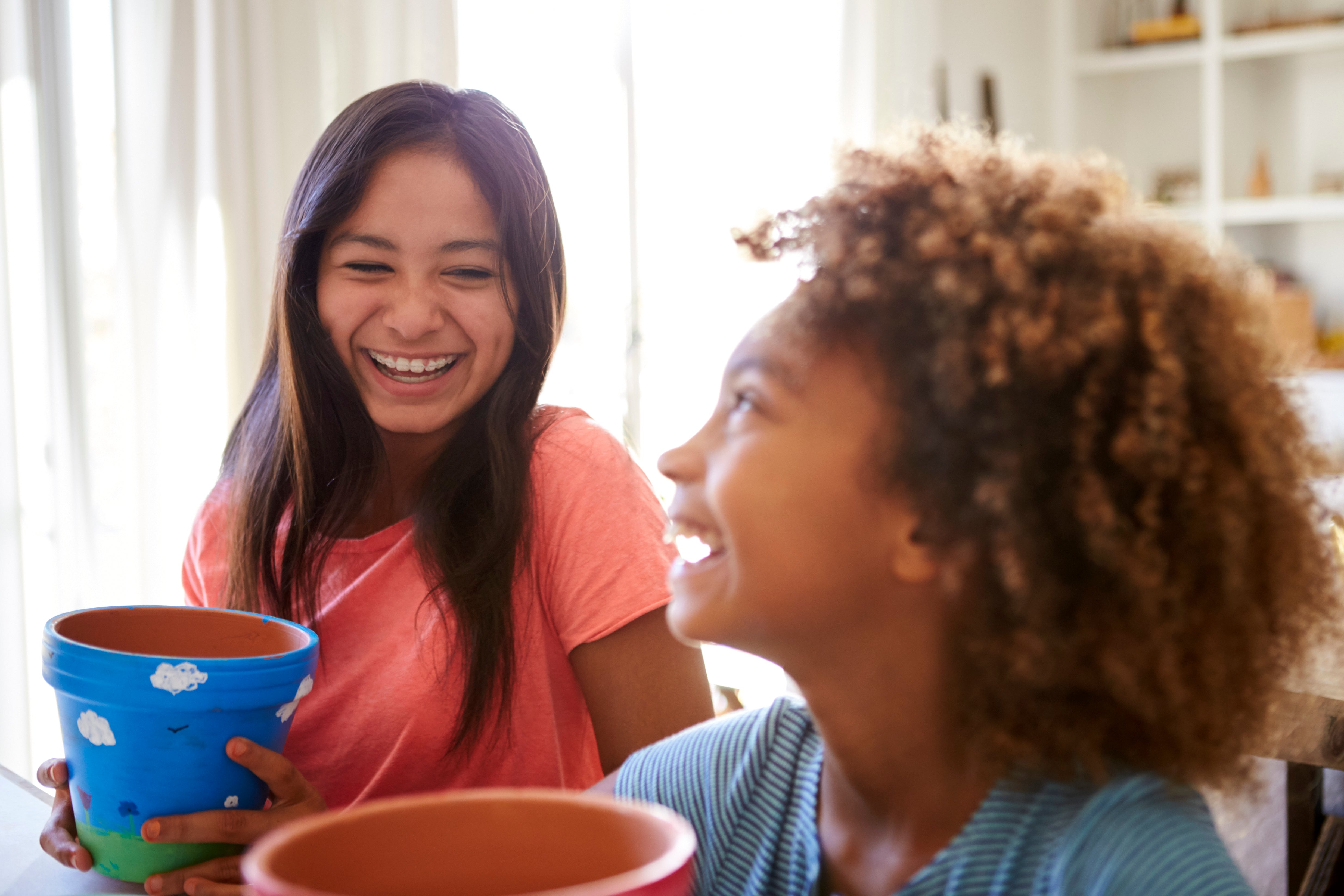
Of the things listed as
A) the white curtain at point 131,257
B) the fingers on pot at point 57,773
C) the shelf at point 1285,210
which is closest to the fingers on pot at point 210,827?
the fingers on pot at point 57,773

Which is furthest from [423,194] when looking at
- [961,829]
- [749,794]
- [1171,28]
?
[1171,28]

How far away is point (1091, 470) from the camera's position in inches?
21.8

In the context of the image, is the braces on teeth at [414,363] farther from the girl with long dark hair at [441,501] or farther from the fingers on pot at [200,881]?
the fingers on pot at [200,881]

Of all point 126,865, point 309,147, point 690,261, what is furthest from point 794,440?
point 690,261

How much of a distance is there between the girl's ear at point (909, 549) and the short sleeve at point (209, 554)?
88 cm

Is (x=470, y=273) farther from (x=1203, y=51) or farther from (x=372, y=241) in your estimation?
(x=1203, y=51)

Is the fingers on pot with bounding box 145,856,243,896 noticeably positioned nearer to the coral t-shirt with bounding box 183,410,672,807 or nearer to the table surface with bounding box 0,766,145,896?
the table surface with bounding box 0,766,145,896

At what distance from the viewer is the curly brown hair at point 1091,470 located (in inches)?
21.9

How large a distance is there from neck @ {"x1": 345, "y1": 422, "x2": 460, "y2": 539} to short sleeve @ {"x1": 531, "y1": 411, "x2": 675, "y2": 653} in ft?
0.46

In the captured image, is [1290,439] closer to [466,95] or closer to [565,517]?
[565,517]

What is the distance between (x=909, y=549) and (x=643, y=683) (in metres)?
0.54

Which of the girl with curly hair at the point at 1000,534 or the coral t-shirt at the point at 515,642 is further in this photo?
the coral t-shirt at the point at 515,642

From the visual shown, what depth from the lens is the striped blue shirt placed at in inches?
20.9

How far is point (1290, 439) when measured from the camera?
62 centimetres
